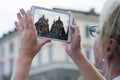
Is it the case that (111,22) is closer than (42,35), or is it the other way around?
(111,22)

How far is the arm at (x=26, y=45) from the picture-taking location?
1833mm

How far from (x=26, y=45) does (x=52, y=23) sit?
16 centimetres

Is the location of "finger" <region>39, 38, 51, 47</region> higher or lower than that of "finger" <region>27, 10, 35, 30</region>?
lower

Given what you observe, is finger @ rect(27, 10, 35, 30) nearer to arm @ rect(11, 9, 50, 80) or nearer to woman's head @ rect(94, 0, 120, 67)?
arm @ rect(11, 9, 50, 80)

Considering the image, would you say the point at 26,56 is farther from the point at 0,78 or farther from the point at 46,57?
the point at 0,78

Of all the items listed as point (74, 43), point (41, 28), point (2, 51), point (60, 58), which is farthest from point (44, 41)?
point (2, 51)

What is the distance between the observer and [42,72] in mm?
38125

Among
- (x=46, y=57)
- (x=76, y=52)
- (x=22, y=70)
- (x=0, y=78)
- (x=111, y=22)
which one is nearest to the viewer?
(x=111, y=22)

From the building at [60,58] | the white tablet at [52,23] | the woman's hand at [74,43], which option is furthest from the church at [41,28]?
the building at [60,58]

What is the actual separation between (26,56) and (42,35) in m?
0.12

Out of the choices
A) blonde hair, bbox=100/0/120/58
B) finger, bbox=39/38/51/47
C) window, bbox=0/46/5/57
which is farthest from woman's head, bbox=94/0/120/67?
window, bbox=0/46/5/57

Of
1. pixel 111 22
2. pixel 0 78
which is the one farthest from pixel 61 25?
pixel 0 78

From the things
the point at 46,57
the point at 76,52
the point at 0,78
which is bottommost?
the point at 0,78

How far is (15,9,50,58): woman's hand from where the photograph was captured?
6.07 feet
